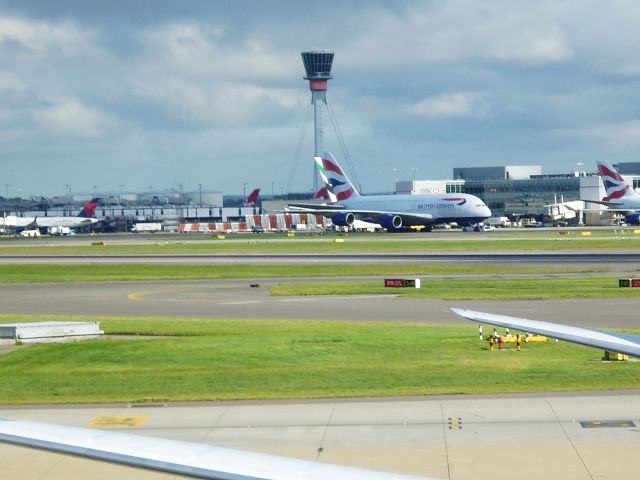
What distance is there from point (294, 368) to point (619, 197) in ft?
488

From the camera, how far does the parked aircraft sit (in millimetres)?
164125

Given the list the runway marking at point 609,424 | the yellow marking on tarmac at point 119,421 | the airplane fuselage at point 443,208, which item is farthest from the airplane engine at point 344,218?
the runway marking at point 609,424

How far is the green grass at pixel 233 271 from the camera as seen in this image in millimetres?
73125

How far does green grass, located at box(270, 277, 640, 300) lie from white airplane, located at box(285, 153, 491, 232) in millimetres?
84953

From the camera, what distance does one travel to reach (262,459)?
10.1 metres

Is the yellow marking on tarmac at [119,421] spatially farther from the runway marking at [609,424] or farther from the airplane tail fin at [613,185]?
the airplane tail fin at [613,185]

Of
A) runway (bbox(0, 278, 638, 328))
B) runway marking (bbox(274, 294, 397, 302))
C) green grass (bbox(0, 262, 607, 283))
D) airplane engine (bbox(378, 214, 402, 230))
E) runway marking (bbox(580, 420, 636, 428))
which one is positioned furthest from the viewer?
airplane engine (bbox(378, 214, 402, 230))

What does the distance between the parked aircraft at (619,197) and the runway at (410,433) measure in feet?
476

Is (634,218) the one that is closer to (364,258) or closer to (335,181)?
(335,181)

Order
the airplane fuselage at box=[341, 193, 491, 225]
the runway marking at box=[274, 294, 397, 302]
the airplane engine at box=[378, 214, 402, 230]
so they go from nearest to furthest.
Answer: the runway marking at box=[274, 294, 397, 302] < the airplane fuselage at box=[341, 193, 491, 225] < the airplane engine at box=[378, 214, 402, 230]

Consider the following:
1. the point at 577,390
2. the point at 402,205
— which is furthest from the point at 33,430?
the point at 402,205

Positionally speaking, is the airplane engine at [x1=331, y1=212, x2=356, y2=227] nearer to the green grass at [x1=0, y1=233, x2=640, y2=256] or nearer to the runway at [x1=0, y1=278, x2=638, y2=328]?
the green grass at [x1=0, y1=233, x2=640, y2=256]

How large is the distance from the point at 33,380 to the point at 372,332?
13.4 meters

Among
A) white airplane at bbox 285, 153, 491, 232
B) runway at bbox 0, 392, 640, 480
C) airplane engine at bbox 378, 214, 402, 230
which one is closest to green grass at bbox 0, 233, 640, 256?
white airplane at bbox 285, 153, 491, 232
